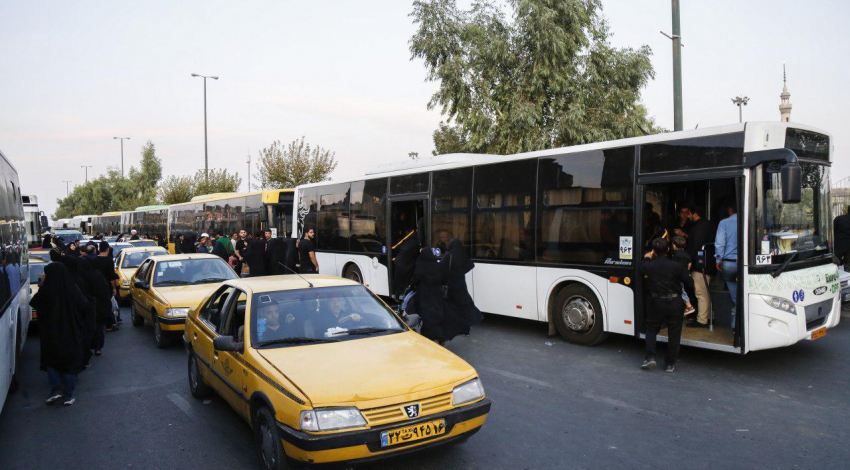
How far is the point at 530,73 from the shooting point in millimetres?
20031

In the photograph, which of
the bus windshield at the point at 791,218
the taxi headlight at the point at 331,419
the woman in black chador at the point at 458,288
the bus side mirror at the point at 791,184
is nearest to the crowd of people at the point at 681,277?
the bus windshield at the point at 791,218

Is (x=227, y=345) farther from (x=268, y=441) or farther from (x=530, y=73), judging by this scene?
(x=530, y=73)

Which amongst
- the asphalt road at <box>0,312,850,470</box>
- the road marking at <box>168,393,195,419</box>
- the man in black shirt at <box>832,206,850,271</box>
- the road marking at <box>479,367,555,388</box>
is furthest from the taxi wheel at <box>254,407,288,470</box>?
the man in black shirt at <box>832,206,850,271</box>

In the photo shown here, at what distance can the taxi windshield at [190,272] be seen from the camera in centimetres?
1027

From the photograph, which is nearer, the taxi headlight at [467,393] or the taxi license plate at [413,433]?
the taxi license plate at [413,433]

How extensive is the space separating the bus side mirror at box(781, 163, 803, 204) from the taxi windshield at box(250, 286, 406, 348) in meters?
4.27

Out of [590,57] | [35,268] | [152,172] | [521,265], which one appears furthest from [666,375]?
[152,172]

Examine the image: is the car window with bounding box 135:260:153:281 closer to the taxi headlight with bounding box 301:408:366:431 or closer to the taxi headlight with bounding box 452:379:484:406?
the taxi headlight with bounding box 301:408:366:431

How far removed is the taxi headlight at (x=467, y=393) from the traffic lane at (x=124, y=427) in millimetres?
1695

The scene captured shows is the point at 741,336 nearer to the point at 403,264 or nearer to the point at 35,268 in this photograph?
the point at 403,264

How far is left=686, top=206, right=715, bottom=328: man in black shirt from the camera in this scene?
818 centimetres

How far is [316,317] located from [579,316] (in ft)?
15.4

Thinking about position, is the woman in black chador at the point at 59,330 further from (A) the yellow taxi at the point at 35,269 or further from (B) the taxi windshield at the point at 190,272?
(A) the yellow taxi at the point at 35,269

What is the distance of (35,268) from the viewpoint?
1244cm
